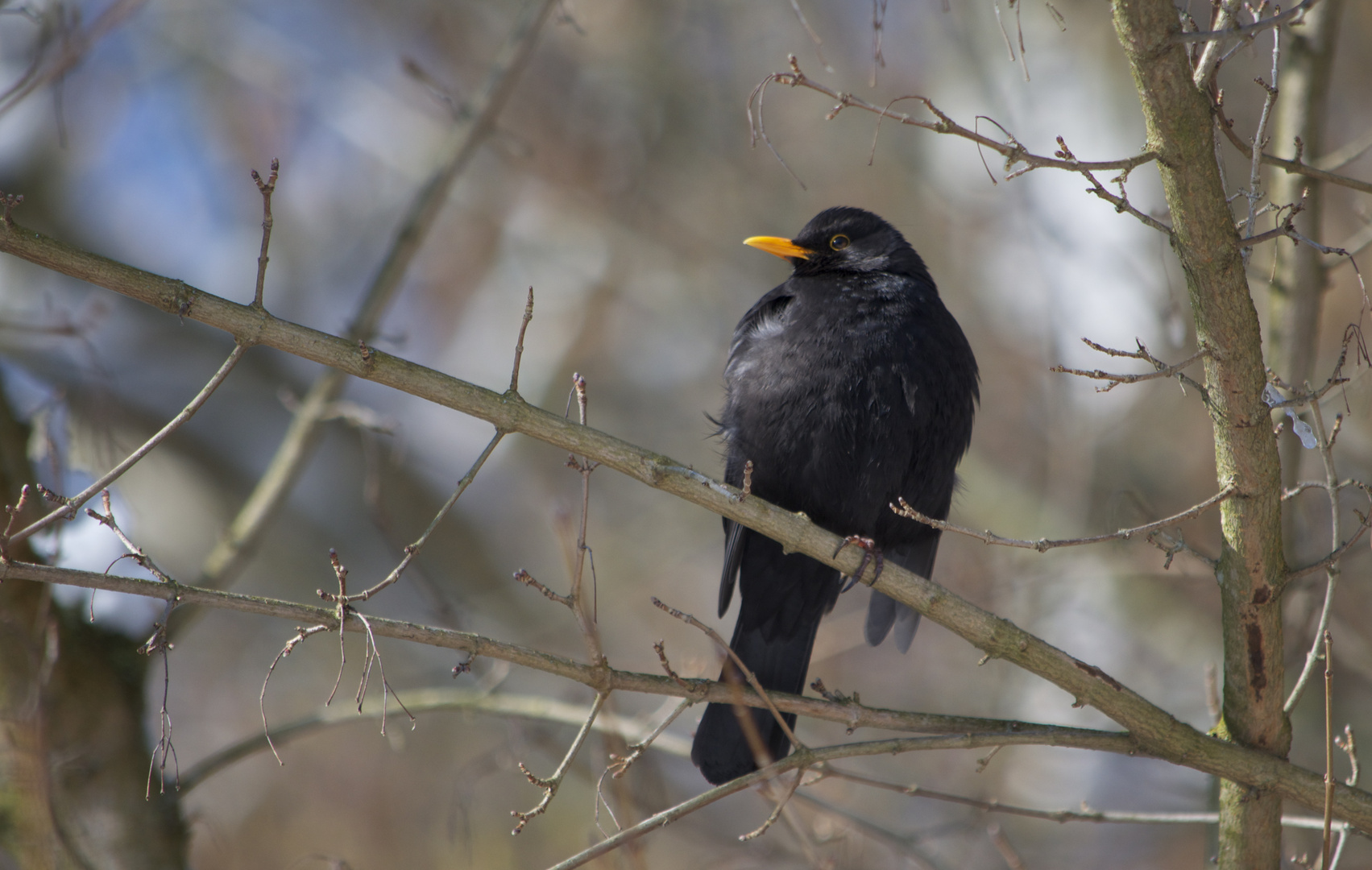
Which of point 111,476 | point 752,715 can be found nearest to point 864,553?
point 752,715

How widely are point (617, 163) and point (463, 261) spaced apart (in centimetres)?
194

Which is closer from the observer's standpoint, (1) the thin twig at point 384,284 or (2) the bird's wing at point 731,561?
(2) the bird's wing at point 731,561

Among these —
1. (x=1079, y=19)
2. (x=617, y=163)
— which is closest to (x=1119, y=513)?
(x=1079, y=19)

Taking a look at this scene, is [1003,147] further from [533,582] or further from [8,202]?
[8,202]

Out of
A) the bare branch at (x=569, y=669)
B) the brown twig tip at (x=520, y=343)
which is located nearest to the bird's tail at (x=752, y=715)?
the bare branch at (x=569, y=669)

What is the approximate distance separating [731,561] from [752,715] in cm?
54

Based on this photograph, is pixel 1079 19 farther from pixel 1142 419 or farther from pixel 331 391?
pixel 331 391

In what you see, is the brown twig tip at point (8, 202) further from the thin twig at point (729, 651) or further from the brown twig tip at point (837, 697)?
the brown twig tip at point (837, 697)

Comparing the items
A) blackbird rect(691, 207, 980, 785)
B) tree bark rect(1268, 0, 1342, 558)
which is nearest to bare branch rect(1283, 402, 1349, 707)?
blackbird rect(691, 207, 980, 785)

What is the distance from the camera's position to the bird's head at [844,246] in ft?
13.1

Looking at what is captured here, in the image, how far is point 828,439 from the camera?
3309 millimetres

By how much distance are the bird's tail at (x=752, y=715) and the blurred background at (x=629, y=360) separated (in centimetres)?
72

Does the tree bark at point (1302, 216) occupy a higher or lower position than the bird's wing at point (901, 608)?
higher

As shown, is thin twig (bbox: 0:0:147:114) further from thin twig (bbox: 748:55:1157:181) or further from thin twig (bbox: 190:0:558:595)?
thin twig (bbox: 748:55:1157:181)
